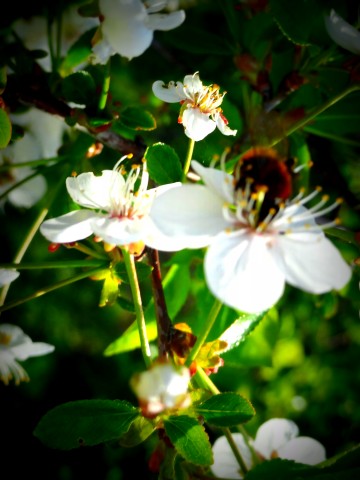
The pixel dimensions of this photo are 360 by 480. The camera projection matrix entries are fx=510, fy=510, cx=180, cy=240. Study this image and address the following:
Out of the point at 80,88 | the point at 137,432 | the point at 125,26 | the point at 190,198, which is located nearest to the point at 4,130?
the point at 80,88

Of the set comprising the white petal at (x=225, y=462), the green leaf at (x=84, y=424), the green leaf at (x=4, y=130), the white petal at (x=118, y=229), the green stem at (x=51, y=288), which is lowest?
the white petal at (x=225, y=462)

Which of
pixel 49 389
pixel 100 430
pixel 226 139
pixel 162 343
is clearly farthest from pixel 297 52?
pixel 49 389

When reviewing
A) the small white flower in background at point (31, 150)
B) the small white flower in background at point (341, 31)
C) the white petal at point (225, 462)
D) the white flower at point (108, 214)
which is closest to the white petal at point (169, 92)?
the white flower at point (108, 214)

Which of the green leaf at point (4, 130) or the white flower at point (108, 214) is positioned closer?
the white flower at point (108, 214)

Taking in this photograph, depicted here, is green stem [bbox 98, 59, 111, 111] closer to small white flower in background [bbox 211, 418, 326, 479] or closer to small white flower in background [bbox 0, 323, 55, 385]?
small white flower in background [bbox 0, 323, 55, 385]

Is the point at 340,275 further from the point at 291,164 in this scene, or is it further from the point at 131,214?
the point at 131,214

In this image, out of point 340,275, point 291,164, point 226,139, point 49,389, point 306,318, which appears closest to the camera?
point 340,275

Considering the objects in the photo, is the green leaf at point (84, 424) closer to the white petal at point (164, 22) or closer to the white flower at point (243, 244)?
the white flower at point (243, 244)
